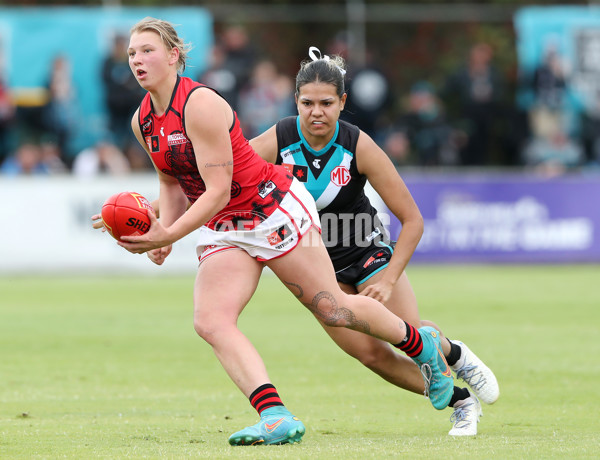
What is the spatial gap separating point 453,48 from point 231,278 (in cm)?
1673

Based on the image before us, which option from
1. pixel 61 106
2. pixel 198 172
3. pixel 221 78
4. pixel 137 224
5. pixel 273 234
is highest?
pixel 221 78

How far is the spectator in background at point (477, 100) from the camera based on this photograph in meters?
18.6

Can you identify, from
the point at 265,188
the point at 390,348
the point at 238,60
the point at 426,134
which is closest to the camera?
the point at 265,188

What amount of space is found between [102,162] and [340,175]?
1139cm

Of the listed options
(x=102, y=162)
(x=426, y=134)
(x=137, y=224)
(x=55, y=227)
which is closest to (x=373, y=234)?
(x=137, y=224)

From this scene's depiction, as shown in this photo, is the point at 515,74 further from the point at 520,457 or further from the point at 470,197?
the point at 520,457

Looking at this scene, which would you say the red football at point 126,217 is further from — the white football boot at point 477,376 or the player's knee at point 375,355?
the white football boot at point 477,376

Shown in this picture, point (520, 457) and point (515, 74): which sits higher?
point (515, 74)

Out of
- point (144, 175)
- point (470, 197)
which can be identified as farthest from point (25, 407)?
point (470, 197)

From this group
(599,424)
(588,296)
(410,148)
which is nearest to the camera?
(599,424)

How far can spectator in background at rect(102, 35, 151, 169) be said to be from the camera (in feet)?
57.1

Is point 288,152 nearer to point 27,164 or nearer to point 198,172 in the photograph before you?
point 198,172

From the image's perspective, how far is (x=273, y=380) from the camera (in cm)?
803

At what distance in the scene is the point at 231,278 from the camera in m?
5.62
